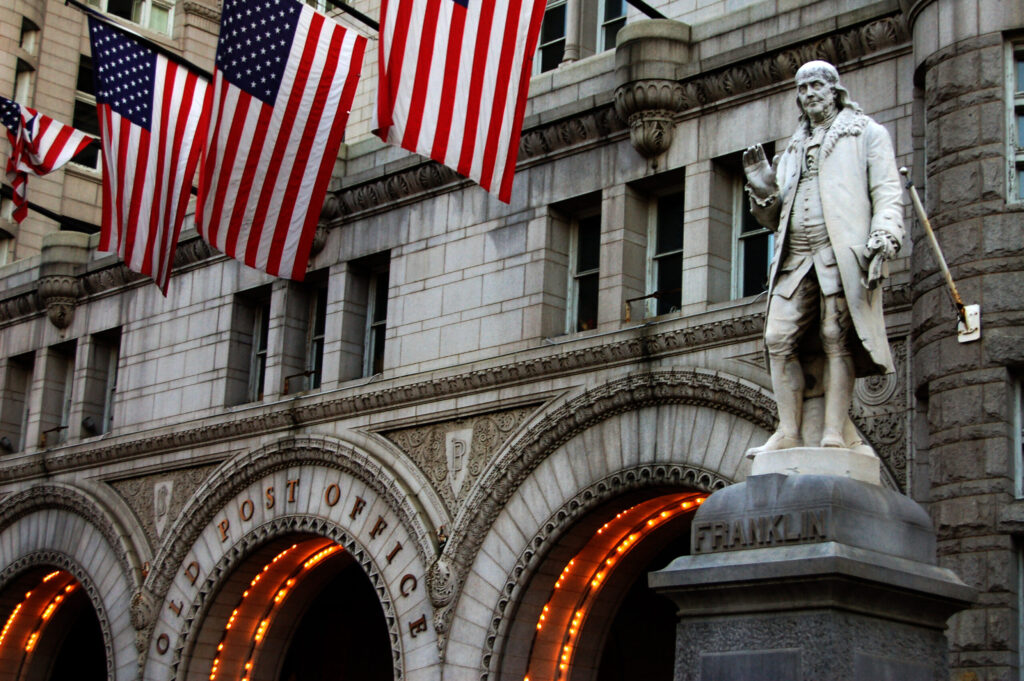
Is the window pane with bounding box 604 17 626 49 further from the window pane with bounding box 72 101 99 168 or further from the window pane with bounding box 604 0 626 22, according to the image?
the window pane with bounding box 72 101 99 168

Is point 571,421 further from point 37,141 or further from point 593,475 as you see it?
point 37,141

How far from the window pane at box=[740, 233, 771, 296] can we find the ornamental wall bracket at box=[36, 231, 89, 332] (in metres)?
15.7

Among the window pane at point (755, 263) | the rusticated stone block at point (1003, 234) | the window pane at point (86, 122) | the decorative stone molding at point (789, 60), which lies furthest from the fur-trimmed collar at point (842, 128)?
the window pane at point (86, 122)

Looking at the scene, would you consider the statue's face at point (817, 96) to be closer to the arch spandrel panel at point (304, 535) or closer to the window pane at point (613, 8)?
the arch spandrel panel at point (304, 535)

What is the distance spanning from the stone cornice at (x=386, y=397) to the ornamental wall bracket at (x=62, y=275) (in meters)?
2.83

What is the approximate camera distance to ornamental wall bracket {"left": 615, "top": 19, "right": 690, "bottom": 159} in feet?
73.7

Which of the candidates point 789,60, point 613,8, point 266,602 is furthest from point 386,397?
point 789,60

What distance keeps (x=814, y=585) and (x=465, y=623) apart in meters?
12.2

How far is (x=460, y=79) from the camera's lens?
21109 millimetres

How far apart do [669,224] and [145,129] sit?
27.7 feet

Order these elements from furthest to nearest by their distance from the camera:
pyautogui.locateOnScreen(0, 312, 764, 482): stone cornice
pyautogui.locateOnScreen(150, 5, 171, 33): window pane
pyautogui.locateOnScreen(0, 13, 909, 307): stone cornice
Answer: pyautogui.locateOnScreen(150, 5, 171, 33): window pane < pyautogui.locateOnScreen(0, 312, 764, 482): stone cornice < pyautogui.locateOnScreen(0, 13, 909, 307): stone cornice

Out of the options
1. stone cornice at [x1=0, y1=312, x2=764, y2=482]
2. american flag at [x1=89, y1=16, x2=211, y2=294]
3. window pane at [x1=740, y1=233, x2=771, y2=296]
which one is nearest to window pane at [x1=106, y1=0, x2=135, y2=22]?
stone cornice at [x1=0, y1=312, x2=764, y2=482]

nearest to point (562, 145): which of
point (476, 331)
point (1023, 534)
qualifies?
point (476, 331)

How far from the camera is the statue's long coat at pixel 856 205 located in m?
12.4
